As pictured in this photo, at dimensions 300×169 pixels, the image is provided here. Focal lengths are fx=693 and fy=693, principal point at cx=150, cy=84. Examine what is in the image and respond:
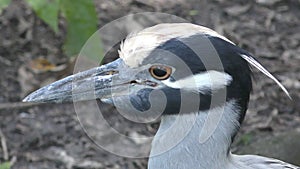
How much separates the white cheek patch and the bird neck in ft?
0.38

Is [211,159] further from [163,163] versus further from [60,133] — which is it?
[60,133]

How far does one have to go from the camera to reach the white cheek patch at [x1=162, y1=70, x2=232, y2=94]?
108 inches

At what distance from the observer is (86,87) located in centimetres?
291

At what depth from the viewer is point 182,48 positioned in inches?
107

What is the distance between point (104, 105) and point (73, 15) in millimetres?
931

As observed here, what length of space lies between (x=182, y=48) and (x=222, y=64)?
17cm

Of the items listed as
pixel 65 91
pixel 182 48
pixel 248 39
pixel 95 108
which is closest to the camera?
pixel 182 48

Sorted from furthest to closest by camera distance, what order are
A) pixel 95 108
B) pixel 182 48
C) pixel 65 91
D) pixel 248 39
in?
pixel 248 39, pixel 95 108, pixel 65 91, pixel 182 48

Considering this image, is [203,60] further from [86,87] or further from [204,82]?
[86,87]

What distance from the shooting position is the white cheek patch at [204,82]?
2748mm

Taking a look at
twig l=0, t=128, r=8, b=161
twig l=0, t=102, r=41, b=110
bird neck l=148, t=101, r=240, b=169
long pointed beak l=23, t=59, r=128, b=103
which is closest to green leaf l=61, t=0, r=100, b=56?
twig l=0, t=102, r=41, b=110

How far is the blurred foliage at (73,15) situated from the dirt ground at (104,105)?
67 centimetres

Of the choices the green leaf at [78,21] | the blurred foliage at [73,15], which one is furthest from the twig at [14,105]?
the blurred foliage at [73,15]

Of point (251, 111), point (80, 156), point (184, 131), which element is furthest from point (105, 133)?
point (184, 131)
